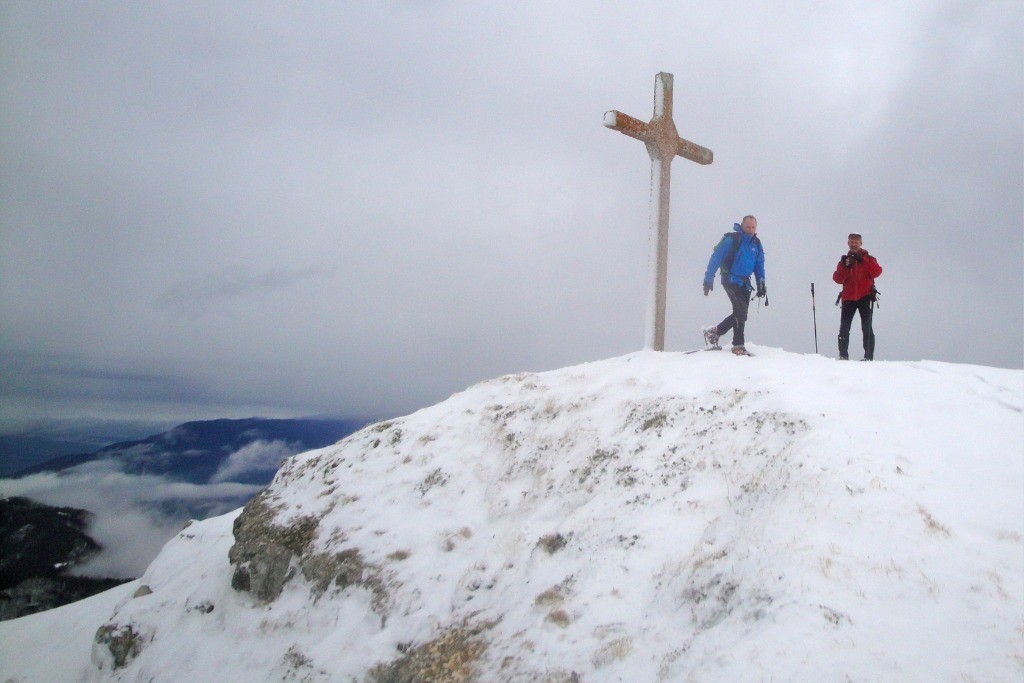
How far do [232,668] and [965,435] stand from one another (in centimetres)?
1006

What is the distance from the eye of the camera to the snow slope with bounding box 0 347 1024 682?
192 inches

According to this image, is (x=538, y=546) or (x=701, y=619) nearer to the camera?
(x=701, y=619)

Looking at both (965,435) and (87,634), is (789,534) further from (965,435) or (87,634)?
(87,634)

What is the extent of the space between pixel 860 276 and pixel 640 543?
7.98 metres

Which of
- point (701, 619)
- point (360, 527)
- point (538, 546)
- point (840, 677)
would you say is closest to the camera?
point (840, 677)

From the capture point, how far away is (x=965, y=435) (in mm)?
7500

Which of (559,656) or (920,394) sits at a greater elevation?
(920,394)

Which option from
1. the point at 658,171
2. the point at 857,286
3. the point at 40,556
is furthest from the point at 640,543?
the point at 40,556

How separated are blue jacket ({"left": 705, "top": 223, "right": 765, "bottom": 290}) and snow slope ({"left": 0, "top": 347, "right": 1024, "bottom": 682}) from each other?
151 centimetres

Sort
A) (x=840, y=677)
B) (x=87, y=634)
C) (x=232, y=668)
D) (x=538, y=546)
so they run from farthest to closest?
(x=87, y=634), (x=232, y=668), (x=538, y=546), (x=840, y=677)

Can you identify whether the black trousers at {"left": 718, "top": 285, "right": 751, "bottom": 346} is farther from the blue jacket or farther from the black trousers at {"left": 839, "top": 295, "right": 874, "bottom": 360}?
the black trousers at {"left": 839, "top": 295, "right": 874, "bottom": 360}

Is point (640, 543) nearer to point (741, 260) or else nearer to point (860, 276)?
point (741, 260)

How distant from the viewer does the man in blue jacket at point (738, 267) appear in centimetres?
1145

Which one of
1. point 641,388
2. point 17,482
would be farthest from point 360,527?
point 17,482
